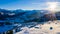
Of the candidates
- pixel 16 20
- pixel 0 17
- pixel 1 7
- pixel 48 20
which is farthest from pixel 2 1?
pixel 48 20

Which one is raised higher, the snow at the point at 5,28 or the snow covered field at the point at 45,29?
the snow at the point at 5,28

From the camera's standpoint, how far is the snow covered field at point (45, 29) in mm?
1386

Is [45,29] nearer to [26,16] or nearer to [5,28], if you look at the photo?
[26,16]

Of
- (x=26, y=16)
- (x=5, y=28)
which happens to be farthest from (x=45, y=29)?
(x=5, y=28)

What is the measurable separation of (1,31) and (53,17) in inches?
28.2

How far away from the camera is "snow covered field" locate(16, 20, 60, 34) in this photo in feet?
4.55

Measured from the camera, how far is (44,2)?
142 cm

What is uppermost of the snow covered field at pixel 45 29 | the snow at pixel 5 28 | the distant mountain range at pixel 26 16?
the distant mountain range at pixel 26 16

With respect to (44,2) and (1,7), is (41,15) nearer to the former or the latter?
(44,2)

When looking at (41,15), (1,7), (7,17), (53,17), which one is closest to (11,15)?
(7,17)

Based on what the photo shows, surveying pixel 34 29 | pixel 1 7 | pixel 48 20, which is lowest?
pixel 34 29

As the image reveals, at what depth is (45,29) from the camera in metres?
1.39

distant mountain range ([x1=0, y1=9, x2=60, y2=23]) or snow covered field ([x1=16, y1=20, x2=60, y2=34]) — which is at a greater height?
distant mountain range ([x1=0, y1=9, x2=60, y2=23])

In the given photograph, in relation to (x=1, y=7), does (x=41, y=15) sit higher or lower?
lower
